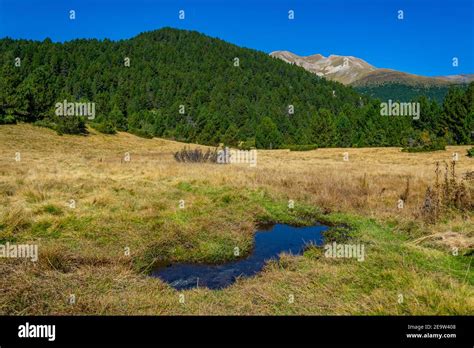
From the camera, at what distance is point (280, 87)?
153m

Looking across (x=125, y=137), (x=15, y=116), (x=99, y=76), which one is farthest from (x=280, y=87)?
(x=15, y=116)

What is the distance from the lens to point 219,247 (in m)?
9.23

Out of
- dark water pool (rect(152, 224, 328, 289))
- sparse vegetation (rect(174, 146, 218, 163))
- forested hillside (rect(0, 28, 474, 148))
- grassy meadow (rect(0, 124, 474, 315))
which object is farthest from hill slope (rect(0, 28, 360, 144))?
dark water pool (rect(152, 224, 328, 289))

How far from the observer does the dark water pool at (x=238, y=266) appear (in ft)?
24.0

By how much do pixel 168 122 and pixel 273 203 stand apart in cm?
9676

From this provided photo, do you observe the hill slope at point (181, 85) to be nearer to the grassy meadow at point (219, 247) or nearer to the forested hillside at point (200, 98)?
the forested hillside at point (200, 98)

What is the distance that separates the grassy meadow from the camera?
5.58 metres

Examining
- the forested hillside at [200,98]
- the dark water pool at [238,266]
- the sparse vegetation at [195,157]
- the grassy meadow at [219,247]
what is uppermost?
the forested hillside at [200,98]

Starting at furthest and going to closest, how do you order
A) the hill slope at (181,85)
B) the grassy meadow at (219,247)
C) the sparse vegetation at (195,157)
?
1. the hill slope at (181,85)
2. the sparse vegetation at (195,157)
3. the grassy meadow at (219,247)

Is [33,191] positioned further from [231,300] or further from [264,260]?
[231,300]

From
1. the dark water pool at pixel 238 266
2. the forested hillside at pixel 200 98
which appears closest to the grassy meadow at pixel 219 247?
the dark water pool at pixel 238 266

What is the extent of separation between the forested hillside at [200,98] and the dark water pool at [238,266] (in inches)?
1358

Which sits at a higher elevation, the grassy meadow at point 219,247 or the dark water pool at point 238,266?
the grassy meadow at point 219,247

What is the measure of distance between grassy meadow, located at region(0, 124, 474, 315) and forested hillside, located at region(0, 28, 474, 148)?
98.6 ft
